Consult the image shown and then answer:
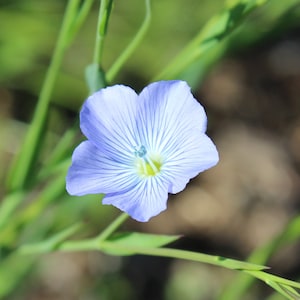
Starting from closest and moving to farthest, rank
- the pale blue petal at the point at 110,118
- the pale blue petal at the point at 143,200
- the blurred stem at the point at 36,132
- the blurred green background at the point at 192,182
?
the pale blue petal at the point at 143,200
the pale blue petal at the point at 110,118
the blurred stem at the point at 36,132
the blurred green background at the point at 192,182

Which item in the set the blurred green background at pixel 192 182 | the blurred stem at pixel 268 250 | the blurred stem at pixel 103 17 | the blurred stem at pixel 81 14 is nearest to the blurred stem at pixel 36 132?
the blurred stem at pixel 81 14

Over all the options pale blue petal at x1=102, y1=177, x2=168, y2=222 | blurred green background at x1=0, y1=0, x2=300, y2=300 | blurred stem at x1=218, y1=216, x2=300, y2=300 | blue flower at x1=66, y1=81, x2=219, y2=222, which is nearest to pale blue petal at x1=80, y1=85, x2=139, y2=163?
blue flower at x1=66, y1=81, x2=219, y2=222

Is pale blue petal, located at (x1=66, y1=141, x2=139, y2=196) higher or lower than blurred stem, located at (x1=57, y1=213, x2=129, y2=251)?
higher

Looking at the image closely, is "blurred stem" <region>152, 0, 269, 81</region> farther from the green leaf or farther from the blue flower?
the green leaf

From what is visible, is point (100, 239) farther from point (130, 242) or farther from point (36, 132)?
point (36, 132)

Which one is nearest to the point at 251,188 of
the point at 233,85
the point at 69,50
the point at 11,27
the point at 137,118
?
the point at 233,85

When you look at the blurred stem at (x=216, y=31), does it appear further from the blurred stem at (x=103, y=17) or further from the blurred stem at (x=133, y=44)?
the blurred stem at (x=103, y=17)

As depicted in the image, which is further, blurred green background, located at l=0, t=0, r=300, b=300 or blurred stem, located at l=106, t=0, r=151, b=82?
blurred green background, located at l=0, t=0, r=300, b=300
